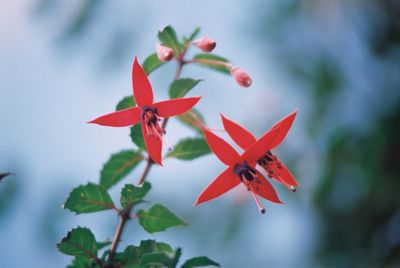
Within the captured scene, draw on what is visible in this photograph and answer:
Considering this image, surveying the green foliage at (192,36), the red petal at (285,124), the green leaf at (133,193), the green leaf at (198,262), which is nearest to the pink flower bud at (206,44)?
the green foliage at (192,36)

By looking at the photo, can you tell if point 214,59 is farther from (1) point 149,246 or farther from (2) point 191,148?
(1) point 149,246

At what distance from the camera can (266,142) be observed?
79cm

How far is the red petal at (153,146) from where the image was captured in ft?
2.45

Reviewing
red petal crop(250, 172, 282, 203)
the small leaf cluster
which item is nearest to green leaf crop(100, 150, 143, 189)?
the small leaf cluster

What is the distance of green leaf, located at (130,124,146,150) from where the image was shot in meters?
0.77

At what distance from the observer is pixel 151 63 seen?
0.84m

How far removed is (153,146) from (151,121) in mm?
40

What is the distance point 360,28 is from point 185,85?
1774mm

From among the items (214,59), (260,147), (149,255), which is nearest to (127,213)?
(149,255)

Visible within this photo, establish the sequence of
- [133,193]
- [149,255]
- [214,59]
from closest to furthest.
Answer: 1. [149,255]
2. [133,193]
3. [214,59]

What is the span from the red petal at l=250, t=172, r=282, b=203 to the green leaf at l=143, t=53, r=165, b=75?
262 mm

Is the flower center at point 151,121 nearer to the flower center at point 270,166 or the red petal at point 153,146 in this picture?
the red petal at point 153,146

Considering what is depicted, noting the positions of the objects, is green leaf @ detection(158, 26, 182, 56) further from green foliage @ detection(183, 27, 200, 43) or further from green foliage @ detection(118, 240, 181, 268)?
green foliage @ detection(118, 240, 181, 268)

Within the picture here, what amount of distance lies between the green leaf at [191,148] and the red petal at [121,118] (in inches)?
5.4
